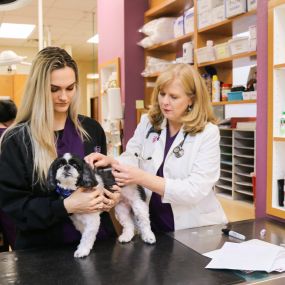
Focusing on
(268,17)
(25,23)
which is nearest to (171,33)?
(268,17)

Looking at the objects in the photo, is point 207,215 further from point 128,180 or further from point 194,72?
point 194,72

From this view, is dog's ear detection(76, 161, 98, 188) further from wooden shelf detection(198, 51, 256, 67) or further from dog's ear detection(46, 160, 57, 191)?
wooden shelf detection(198, 51, 256, 67)

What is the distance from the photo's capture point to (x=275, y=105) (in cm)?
196

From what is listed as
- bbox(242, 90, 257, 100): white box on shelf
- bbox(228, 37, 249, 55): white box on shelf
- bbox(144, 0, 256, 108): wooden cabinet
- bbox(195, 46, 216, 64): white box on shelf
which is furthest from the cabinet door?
bbox(242, 90, 257, 100): white box on shelf

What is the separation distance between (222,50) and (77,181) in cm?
194

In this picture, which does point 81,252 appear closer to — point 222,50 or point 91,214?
point 91,214

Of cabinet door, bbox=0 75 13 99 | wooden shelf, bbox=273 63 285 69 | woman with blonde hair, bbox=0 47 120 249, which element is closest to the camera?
woman with blonde hair, bbox=0 47 120 249

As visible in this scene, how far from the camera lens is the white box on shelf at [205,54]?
2.99 meters

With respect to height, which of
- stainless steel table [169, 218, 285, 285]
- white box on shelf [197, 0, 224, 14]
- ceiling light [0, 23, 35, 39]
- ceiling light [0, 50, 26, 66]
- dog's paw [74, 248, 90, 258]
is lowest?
stainless steel table [169, 218, 285, 285]

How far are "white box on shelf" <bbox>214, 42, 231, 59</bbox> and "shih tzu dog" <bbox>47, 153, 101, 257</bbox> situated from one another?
1.79 metres

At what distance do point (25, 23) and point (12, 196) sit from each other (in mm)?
6524

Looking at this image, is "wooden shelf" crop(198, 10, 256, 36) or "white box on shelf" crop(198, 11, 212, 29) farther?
"white box on shelf" crop(198, 11, 212, 29)

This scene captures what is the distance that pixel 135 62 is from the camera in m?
3.96

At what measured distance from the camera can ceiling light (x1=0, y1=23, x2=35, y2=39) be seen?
295 inches
